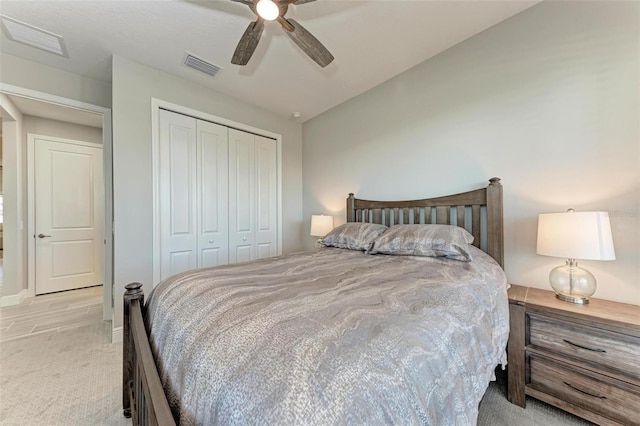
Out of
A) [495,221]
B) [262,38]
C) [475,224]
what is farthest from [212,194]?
[495,221]

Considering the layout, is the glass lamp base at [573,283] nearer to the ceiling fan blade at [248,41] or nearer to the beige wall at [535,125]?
the beige wall at [535,125]

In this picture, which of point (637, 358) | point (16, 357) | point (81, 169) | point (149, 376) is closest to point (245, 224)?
point (16, 357)

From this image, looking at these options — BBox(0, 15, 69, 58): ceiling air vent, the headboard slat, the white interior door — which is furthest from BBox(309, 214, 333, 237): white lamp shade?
the white interior door

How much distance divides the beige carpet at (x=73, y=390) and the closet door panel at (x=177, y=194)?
35.3 inches

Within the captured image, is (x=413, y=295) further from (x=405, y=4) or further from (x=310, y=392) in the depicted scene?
(x=405, y=4)

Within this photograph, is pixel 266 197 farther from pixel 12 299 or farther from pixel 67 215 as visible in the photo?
pixel 12 299

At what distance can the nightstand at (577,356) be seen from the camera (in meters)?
1.33

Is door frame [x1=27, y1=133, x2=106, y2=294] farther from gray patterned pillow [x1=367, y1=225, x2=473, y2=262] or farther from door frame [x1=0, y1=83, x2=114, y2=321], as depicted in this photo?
gray patterned pillow [x1=367, y1=225, x2=473, y2=262]

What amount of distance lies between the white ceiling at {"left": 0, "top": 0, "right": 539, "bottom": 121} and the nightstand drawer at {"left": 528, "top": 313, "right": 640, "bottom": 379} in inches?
93.1

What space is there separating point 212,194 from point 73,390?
2074 millimetres

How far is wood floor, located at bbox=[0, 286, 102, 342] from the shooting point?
2668mm

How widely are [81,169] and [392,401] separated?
18.0ft

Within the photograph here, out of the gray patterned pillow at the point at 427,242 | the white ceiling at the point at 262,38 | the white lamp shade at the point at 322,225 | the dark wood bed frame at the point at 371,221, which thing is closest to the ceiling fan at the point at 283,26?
the white ceiling at the point at 262,38

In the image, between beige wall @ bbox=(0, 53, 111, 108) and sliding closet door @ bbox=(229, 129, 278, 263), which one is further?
sliding closet door @ bbox=(229, 129, 278, 263)
